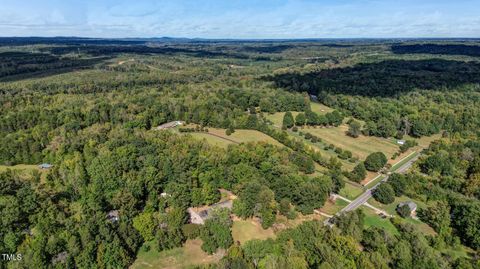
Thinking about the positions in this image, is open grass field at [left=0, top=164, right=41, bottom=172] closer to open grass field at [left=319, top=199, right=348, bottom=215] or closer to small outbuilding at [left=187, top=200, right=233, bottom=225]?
small outbuilding at [left=187, top=200, right=233, bottom=225]

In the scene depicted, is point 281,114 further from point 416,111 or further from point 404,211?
point 404,211

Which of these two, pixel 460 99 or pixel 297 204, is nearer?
pixel 297 204

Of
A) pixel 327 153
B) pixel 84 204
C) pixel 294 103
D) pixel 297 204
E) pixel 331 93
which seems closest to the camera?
pixel 84 204

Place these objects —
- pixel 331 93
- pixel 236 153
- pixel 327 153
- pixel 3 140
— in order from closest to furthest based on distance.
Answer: pixel 236 153 < pixel 3 140 < pixel 327 153 < pixel 331 93

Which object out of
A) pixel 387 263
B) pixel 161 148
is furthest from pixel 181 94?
pixel 387 263

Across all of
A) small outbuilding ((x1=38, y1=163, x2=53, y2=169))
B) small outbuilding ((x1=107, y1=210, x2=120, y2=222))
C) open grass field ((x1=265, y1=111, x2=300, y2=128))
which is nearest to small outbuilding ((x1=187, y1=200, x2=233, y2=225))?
small outbuilding ((x1=107, y1=210, x2=120, y2=222))

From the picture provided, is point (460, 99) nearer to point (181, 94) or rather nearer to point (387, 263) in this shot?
point (181, 94)

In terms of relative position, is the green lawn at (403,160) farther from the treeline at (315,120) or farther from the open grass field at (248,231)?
the open grass field at (248,231)
